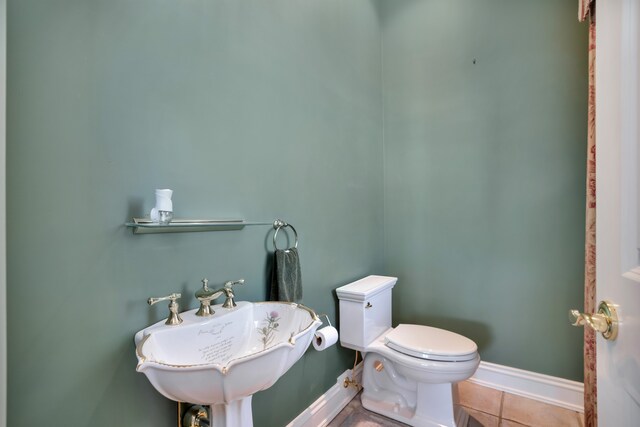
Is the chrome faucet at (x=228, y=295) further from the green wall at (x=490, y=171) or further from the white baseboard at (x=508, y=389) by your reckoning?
the green wall at (x=490, y=171)

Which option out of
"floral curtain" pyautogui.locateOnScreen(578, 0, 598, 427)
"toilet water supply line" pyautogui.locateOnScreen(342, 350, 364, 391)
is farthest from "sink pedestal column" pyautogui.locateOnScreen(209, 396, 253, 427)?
"floral curtain" pyautogui.locateOnScreen(578, 0, 598, 427)

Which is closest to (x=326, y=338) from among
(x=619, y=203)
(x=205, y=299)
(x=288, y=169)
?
(x=205, y=299)

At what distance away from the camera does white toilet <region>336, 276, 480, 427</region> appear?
61.1 inches

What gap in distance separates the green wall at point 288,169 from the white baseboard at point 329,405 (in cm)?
6

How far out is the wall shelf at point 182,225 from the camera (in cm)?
91

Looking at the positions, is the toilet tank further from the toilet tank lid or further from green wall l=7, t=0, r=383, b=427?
green wall l=7, t=0, r=383, b=427

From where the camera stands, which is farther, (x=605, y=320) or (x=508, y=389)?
(x=508, y=389)

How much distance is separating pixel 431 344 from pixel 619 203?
1277 millimetres

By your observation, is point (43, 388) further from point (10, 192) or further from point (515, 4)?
point (515, 4)

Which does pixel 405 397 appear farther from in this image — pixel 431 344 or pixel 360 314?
pixel 360 314

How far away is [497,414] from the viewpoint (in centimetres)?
179

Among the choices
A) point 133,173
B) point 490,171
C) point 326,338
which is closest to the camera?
point 133,173

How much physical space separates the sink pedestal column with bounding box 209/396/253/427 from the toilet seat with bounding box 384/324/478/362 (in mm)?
960

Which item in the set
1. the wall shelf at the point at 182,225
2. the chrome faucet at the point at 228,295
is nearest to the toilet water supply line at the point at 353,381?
the chrome faucet at the point at 228,295
